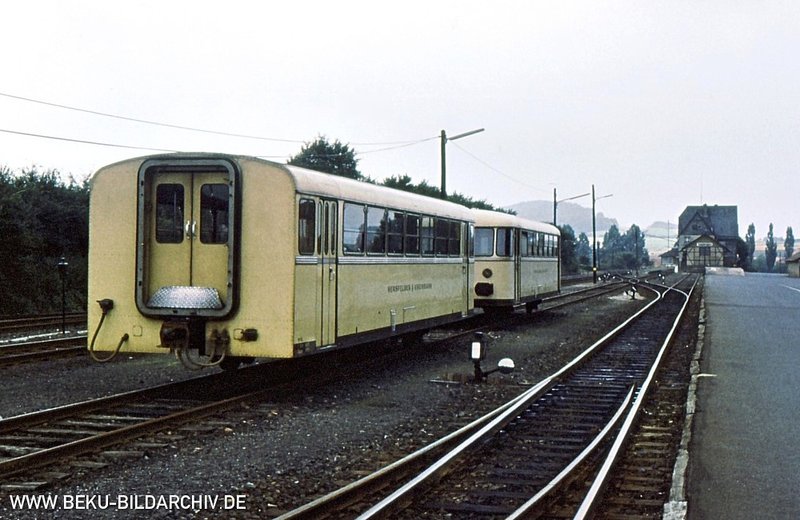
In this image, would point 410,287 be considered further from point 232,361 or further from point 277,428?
point 277,428

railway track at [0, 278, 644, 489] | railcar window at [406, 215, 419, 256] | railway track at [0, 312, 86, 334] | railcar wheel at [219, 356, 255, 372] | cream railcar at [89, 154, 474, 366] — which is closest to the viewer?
railway track at [0, 278, 644, 489]

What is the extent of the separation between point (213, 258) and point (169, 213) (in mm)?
831

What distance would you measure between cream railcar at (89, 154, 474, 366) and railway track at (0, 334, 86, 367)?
3.57 m

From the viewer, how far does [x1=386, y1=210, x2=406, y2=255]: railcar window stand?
13.0 m

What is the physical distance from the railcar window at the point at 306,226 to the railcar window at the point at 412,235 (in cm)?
354

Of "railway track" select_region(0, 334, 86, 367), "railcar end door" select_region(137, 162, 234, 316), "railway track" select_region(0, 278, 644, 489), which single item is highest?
"railcar end door" select_region(137, 162, 234, 316)

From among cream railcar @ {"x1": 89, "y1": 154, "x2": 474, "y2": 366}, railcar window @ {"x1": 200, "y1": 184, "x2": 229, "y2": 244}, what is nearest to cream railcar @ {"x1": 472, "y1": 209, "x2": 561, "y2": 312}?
cream railcar @ {"x1": 89, "y1": 154, "x2": 474, "y2": 366}

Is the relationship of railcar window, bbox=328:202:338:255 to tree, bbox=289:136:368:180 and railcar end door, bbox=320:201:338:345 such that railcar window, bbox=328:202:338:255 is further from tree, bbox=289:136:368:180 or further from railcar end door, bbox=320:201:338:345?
tree, bbox=289:136:368:180

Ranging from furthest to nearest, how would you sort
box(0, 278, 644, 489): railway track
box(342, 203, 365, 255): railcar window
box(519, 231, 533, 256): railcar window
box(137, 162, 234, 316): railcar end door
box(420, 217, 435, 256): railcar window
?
1. box(519, 231, 533, 256): railcar window
2. box(420, 217, 435, 256): railcar window
3. box(342, 203, 365, 255): railcar window
4. box(137, 162, 234, 316): railcar end door
5. box(0, 278, 644, 489): railway track

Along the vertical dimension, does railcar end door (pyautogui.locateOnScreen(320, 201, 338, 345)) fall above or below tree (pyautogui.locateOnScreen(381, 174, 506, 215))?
below

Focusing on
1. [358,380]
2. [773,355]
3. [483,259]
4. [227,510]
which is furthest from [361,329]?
[483,259]

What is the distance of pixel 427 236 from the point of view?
14852 mm

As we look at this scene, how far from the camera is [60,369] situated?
12.7m

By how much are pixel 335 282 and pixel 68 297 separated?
1748 cm
